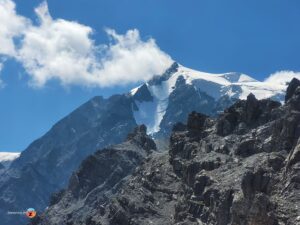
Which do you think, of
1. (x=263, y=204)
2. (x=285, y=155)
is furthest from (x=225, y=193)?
(x=263, y=204)

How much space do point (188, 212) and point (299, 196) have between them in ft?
177

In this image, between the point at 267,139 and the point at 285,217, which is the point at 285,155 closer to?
the point at 267,139

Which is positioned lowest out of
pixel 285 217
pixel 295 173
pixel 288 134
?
pixel 285 217

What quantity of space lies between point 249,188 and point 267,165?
2095cm

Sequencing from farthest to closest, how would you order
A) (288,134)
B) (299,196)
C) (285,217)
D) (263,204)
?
(288,134)
(299,196)
(285,217)
(263,204)

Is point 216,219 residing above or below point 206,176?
Result: below

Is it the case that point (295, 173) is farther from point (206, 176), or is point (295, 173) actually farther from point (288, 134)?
A: point (206, 176)

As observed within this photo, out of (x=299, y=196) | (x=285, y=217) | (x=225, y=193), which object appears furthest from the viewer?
(x=225, y=193)

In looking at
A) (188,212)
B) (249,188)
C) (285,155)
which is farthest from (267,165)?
(188,212)

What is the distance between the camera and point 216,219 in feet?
550

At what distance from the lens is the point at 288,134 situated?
184 m

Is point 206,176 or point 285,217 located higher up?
point 206,176

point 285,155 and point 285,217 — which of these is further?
point 285,155

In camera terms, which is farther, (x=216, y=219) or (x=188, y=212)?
(x=188, y=212)
